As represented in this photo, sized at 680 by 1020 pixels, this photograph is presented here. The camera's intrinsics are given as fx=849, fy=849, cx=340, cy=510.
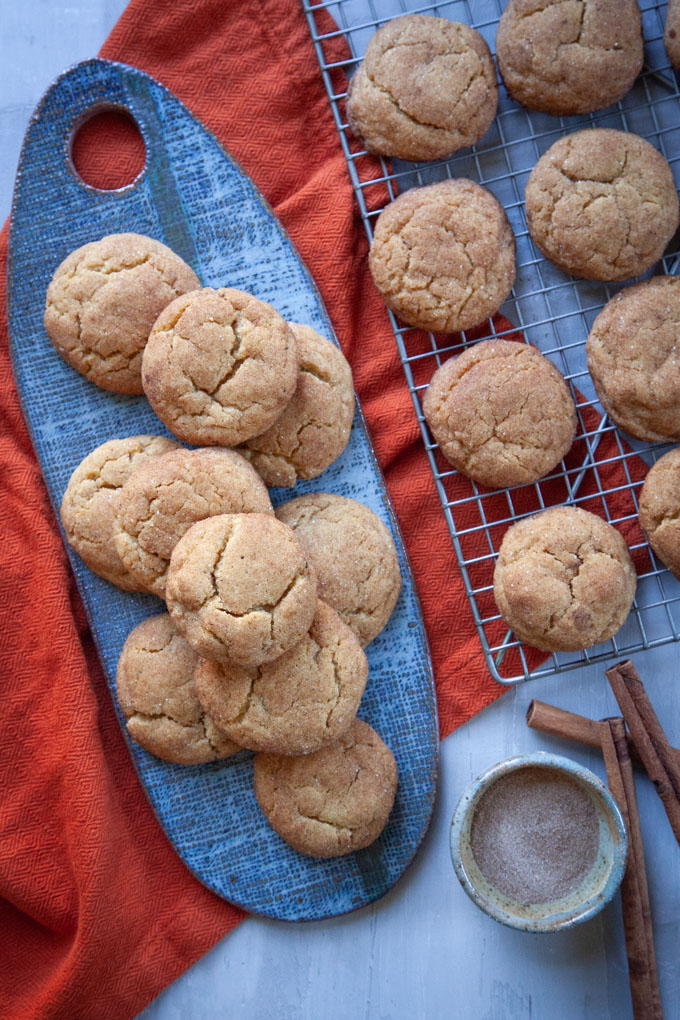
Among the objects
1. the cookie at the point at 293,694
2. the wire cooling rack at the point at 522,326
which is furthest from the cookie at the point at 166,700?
the wire cooling rack at the point at 522,326

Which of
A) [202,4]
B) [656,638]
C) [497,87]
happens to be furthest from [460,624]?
[202,4]

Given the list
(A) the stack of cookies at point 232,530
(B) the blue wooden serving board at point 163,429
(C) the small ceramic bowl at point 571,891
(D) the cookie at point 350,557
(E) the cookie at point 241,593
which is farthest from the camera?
(B) the blue wooden serving board at point 163,429

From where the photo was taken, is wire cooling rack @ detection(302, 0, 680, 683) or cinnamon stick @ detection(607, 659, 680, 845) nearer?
cinnamon stick @ detection(607, 659, 680, 845)

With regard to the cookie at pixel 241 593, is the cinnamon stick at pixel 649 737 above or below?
below

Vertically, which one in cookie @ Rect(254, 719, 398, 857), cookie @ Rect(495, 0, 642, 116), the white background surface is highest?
cookie @ Rect(495, 0, 642, 116)

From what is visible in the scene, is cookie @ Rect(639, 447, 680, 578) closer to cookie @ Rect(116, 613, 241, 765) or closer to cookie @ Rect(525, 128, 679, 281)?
cookie @ Rect(525, 128, 679, 281)

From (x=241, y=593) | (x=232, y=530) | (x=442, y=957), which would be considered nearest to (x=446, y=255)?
(x=232, y=530)

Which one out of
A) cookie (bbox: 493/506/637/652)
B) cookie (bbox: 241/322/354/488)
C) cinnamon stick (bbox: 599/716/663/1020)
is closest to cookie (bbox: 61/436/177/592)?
cookie (bbox: 241/322/354/488)

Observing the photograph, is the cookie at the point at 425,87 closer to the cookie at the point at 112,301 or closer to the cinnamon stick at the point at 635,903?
the cookie at the point at 112,301
